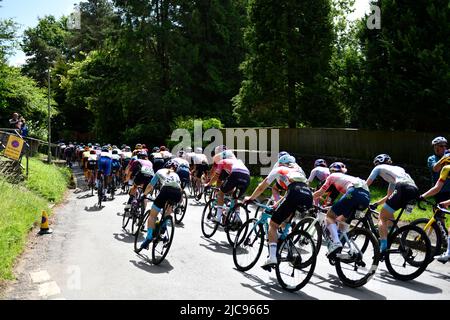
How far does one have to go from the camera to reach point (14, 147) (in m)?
18.6

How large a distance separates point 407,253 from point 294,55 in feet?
61.2

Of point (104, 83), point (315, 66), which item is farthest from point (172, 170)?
point (104, 83)

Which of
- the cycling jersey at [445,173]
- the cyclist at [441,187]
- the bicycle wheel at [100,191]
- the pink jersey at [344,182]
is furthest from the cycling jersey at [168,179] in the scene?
the bicycle wheel at [100,191]

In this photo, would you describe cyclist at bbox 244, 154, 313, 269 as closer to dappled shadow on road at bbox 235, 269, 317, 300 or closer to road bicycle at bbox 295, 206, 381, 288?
dappled shadow on road at bbox 235, 269, 317, 300

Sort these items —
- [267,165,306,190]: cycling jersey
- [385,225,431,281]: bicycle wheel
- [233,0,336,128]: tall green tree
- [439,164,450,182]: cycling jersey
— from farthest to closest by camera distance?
[233,0,336,128]: tall green tree < [439,164,450,182]: cycling jersey < [267,165,306,190]: cycling jersey < [385,225,431,281]: bicycle wheel

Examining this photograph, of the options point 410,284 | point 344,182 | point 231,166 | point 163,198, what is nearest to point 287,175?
point 344,182

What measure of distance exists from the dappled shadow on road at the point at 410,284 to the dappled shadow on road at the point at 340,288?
1.88 feet

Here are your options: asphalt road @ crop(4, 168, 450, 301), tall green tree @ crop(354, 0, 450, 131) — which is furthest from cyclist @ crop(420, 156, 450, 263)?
tall green tree @ crop(354, 0, 450, 131)

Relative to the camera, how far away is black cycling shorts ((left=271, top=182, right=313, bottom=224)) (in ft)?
24.7

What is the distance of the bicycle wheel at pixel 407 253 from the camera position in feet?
24.3

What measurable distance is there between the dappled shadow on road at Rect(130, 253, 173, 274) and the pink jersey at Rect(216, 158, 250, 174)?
310cm

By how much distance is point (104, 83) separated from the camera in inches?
1647

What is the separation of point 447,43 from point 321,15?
10.9 m

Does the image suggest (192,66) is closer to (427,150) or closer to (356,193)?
(427,150)
